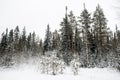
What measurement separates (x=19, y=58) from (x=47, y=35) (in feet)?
74.9

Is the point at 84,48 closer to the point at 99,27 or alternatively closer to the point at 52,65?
the point at 99,27

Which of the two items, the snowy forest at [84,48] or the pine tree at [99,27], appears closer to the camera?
the snowy forest at [84,48]

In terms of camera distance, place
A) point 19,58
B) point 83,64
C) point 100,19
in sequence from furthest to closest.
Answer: point 19,58, point 100,19, point 83,64

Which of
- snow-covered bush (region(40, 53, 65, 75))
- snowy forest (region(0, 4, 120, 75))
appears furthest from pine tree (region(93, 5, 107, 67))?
snow-covered bush (region(40, 53, 65, 75))

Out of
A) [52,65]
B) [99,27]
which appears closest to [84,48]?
[99,27]

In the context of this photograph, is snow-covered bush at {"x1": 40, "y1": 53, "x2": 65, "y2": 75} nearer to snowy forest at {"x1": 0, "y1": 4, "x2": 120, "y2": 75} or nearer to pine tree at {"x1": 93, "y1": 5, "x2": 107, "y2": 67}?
snowy forest at {"x1": 0, "y1": 4, "x2": 120, "y2": 75}

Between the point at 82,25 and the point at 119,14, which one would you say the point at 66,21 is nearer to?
the point at 82,25

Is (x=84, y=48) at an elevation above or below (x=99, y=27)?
below

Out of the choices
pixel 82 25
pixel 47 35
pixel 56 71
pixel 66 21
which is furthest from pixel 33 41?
pixel 56 71

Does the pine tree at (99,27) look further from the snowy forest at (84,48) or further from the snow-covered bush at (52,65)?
the snow-covered bush at (52,65)

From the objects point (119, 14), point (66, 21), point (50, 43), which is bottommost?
point (119, 14)

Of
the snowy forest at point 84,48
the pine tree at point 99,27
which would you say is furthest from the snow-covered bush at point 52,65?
the pine tree at point 99,27

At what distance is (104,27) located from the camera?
3238 cm

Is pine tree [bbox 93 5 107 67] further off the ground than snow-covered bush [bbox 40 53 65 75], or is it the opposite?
pine tree [bbox 93 5 107 67]
